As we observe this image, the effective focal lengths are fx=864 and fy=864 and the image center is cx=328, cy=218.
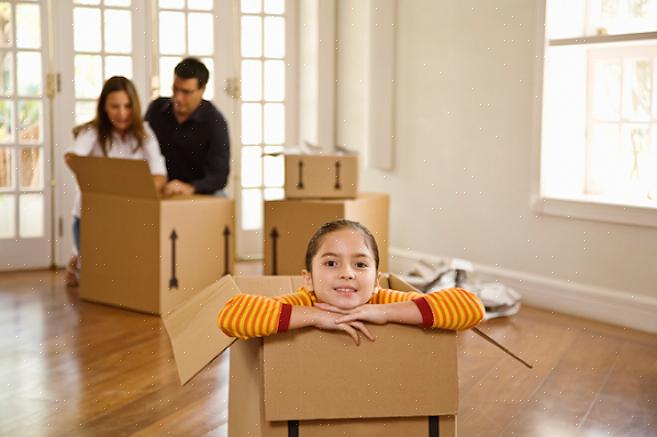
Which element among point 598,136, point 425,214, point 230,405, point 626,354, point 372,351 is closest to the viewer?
point 372,351

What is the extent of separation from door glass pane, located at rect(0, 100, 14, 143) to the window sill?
2.71 meters

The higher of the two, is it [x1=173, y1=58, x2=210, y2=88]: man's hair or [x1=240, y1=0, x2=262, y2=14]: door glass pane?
[x1=240, y1=0, x2=262, y2=14]: door glass pane

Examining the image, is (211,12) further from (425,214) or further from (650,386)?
(650,386)

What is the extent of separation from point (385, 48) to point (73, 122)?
172 centimetres

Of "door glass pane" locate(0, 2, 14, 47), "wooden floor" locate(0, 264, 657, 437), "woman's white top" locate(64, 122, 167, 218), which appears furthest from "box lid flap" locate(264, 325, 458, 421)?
"door glass pane" locate(0, 2, 14, 47)

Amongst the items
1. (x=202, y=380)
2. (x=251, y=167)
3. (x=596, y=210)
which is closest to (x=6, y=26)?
(x=251, y=167)

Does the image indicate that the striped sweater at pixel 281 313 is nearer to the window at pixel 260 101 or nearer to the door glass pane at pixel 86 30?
the door glass pane at pixel 86 30

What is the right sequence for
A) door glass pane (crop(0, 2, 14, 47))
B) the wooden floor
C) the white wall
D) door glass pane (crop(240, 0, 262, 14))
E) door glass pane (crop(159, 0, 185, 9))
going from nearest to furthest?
the wooden floor < the white wall < door glass pane (crop(0, 2, 14, 47)) < door glass pane (crop(159, 0, 185, 9)) < door glass pane (crop(240, 0, 262, 14))

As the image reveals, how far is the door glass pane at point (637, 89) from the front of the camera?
3.68 metres

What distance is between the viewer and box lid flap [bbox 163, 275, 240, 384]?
146 centimetres

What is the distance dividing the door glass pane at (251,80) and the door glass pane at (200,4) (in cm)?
37

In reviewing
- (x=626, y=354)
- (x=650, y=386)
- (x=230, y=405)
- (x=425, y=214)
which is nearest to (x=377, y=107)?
(x=425, y=214)

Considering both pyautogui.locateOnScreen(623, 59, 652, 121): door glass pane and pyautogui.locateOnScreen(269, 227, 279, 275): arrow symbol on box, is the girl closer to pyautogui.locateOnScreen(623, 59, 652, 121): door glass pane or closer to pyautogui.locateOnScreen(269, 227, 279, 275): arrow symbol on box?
pyautogui.locateOnScreen(269, 227, 279, 275): arrow symbol on box

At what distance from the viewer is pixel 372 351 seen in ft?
4.88
